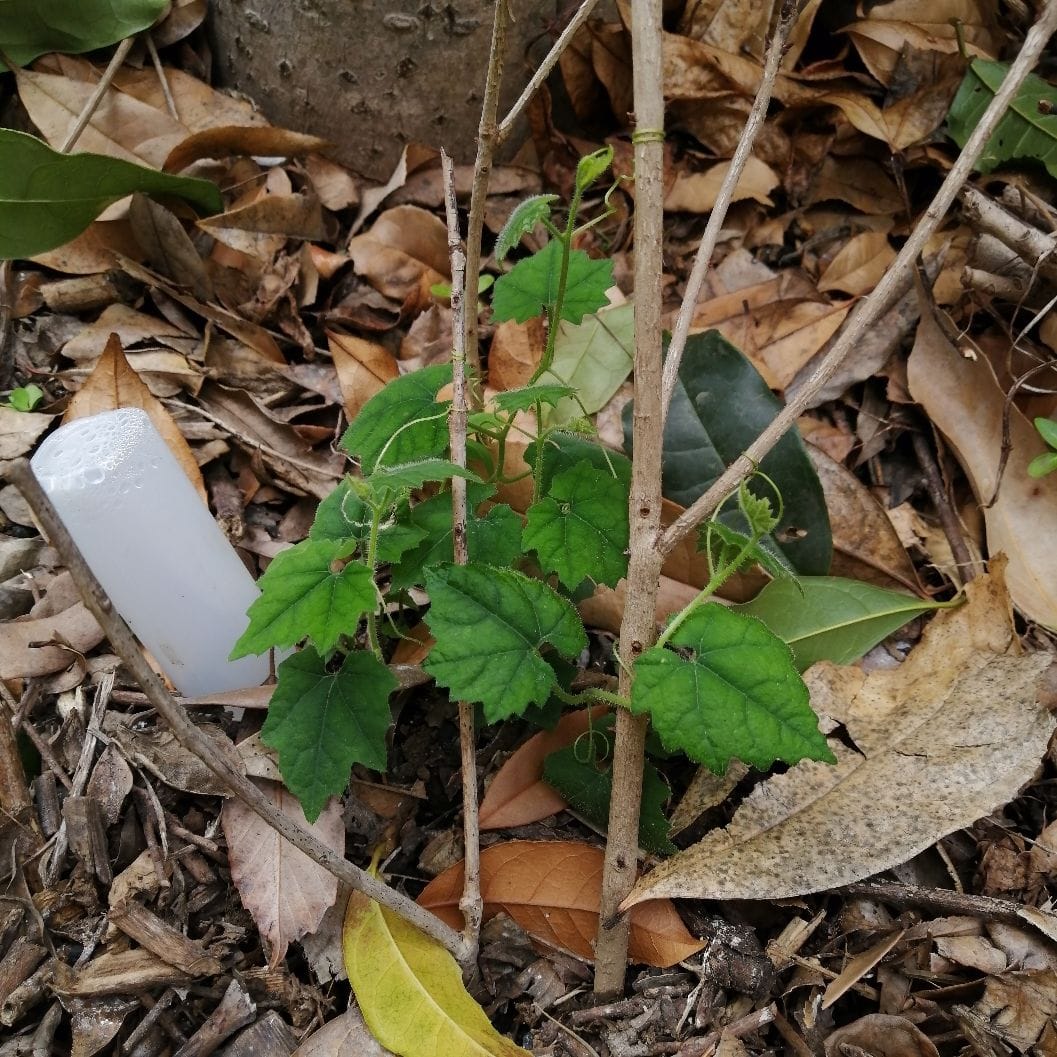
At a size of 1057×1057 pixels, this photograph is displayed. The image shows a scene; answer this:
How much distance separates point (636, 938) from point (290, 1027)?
49 centimetres

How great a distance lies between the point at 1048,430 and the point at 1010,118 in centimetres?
84

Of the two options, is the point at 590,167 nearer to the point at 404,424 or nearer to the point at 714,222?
the point at 714,222

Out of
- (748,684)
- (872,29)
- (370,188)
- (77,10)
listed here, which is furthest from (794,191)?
(77,10)

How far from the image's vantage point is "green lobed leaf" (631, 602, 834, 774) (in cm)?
110

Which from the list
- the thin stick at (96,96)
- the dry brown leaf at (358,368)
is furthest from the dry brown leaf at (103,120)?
the dry brown leaf at (358,368)

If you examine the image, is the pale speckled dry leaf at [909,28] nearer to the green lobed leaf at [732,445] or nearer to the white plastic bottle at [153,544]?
the green lobed leaf at [732,445]

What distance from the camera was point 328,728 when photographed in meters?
1.28

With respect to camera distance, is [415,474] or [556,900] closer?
[415,474]

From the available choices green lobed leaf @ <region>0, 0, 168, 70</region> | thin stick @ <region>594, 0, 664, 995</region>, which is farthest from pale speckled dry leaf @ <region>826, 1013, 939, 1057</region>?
green lobed leaf @ <region>0, 0, 168, 70</region>

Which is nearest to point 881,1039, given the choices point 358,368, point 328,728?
point 328,728

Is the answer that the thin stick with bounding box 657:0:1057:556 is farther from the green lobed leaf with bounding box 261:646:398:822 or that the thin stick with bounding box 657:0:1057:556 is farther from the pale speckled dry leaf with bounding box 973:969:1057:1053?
the pale speckled dry leaf with bounding box 973:969:1057:1053

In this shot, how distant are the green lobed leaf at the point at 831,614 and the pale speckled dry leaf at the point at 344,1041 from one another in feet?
2.75

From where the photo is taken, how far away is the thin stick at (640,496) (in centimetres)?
110

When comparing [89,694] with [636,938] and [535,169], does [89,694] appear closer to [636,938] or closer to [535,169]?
[636,938]
